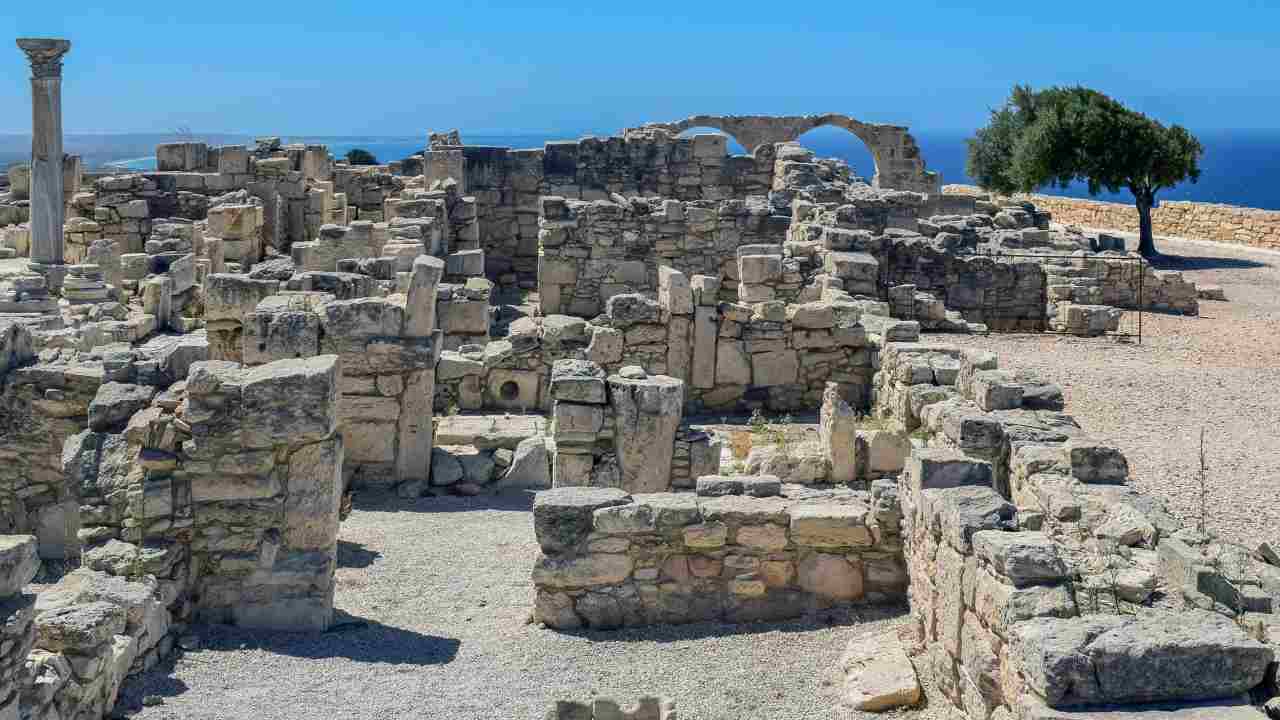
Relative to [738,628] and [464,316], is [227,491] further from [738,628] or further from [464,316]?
[464,316]

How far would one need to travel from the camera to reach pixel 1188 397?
14.4m

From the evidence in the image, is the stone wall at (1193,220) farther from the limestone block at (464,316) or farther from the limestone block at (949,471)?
the limestone block at (949,471)

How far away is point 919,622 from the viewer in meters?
8.53

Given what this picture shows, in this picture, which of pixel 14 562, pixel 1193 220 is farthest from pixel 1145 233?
pixel 14 562

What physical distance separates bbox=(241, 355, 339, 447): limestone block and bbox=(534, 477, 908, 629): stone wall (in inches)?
57.4

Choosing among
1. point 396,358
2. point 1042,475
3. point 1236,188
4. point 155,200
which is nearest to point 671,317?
point 396,358

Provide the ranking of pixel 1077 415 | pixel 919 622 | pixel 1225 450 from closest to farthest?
1. pixel 919 622
2. pixel 1225 450
3. pixel 1077 415

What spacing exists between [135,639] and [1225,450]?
8.76 meters

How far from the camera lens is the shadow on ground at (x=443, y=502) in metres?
12.5

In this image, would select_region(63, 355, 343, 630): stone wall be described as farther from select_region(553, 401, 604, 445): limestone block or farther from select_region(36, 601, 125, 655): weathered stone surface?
select_region(553, 401, 604, 445): limestone block

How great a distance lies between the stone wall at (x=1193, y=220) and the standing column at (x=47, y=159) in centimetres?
2319

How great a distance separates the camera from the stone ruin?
7.08 m

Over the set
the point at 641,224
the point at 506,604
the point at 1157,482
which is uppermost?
the point at 641,224

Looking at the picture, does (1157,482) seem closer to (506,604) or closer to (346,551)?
(506,604)
